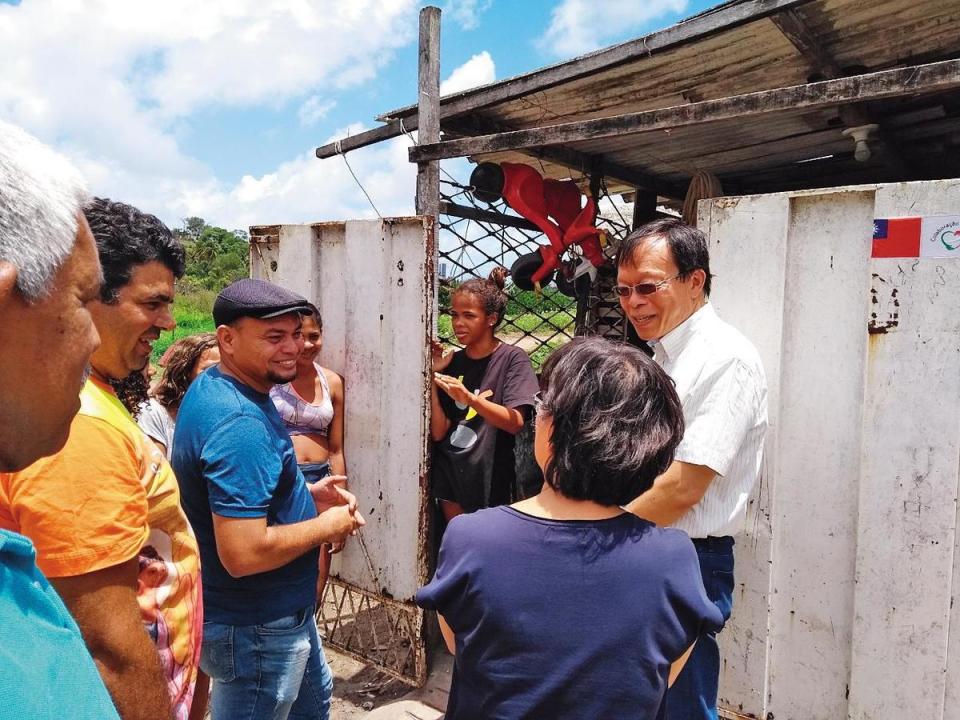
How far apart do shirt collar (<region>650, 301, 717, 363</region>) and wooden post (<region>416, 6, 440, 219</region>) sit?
1761 millimetres

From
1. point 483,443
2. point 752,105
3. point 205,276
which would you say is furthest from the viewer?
point 205,276

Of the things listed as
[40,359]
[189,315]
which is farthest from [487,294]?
[189,315]

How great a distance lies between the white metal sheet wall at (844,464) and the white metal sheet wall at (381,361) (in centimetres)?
135

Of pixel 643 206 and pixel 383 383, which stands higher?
pixel 643 206

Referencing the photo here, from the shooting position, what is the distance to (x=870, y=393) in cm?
208

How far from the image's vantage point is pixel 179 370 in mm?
3232

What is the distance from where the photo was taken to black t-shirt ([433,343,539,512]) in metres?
3.15

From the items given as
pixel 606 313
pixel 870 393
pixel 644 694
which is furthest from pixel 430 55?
pixel 644 694

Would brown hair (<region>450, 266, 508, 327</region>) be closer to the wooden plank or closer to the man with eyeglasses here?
the wooden plank

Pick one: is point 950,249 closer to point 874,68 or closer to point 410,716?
point 874,68

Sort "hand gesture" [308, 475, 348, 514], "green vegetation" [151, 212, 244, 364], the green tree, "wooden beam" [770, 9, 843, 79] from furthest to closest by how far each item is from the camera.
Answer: the green tree
"green vegetation" [151, 212, 244, 364]
"wooden beam" [770, 9, 843, 79]
"hand gesture" [308, 475, 348, 514]

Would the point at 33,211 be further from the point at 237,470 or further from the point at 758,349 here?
the point at 758,349

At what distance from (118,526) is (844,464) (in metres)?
2.16

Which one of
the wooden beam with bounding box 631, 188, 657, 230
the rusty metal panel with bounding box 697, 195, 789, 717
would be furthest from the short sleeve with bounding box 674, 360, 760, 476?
the wooden beam with bounding box 631, 188, 657, 230
